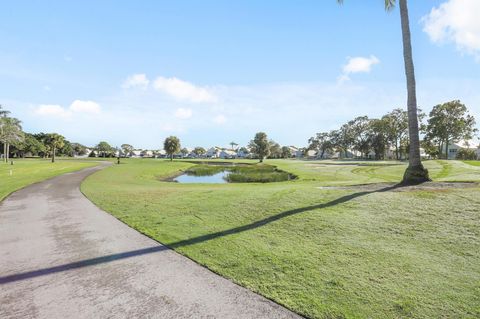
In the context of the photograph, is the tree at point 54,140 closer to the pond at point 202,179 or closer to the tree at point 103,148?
the pond at point 202,179

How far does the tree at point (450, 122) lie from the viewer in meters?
70.7

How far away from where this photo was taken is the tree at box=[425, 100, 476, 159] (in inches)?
2783

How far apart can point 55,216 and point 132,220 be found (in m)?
3.58

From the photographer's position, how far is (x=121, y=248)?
7.00 meters

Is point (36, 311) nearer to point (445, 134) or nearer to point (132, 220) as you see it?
point (132, 220)

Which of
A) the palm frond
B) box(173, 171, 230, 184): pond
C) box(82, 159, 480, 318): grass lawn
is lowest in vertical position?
box(173, 171, 230, 184): pond

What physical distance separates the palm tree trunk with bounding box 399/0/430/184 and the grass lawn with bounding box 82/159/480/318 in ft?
7.23

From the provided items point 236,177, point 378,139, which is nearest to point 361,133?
point 378,139

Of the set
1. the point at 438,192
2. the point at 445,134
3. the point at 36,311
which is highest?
the point at 445,134

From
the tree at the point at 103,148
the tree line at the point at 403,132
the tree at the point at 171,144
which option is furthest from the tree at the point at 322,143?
the tree at the point at 103,148

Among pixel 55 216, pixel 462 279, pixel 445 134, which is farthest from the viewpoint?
pixel 445 134

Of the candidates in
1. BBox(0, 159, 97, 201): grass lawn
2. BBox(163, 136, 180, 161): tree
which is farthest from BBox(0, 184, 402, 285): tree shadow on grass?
BBox(163, 136, 180, 161): tree

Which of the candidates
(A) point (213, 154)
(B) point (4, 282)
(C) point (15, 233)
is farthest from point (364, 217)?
(A) point (213, 154)

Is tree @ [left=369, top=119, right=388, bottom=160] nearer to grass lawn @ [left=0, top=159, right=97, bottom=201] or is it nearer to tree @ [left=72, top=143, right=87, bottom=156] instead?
grass lawn @ [left=0, top=159, right=97, bottom=201]
